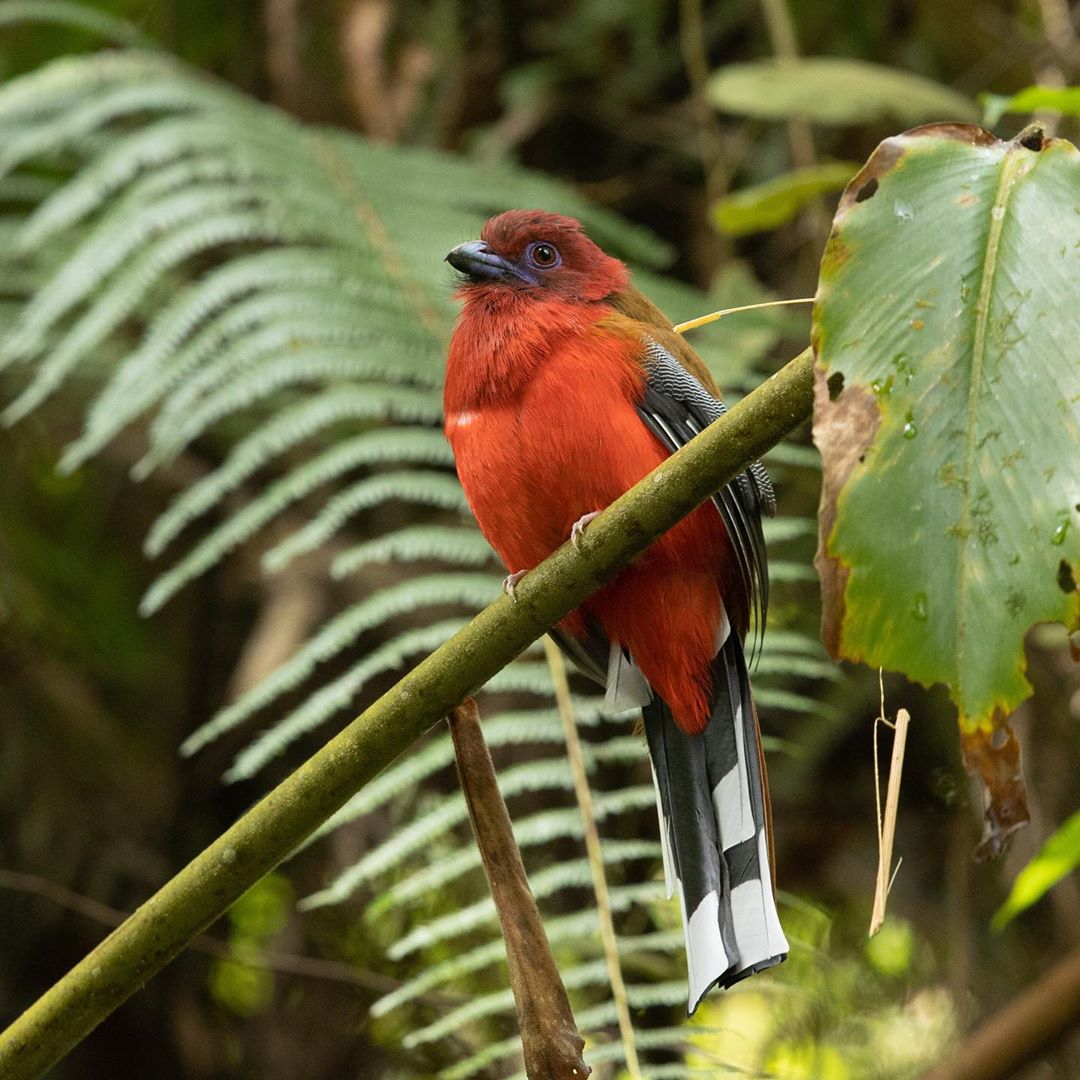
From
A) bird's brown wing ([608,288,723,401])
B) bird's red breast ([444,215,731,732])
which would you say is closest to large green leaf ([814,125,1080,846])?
bird's red breast ([444,215,731,732])

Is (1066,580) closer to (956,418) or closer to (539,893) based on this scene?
(956,418)

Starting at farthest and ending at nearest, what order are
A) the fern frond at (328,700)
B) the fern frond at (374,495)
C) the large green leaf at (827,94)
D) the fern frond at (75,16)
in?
the fern frond at (75,16) → the large green leaf at (827,94) → the fern frond at (374,495) → the fern frond at (328,700)

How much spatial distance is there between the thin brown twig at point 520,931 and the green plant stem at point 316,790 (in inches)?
3.6

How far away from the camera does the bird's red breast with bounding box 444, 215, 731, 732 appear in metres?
2.33

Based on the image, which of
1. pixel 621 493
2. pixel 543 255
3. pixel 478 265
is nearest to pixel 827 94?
pixel 543 255

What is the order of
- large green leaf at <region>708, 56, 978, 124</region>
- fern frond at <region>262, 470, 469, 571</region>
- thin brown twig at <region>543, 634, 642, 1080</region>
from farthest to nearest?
large green leaf at <region>708, 56, 978, 124</region>
fern frond at <region>262, 470, 469, 571</region>
thin brown twig at <region>543, 634, 642, 1080</region>

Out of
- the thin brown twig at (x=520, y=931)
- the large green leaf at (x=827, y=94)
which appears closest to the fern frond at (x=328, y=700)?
the thin brown twig at (x=520, y=931)

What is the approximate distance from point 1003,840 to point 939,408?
12.6 inches

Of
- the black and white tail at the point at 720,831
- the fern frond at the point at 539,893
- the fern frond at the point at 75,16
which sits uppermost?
the fern frond at the point at 75,16

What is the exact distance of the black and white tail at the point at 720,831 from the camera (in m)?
1.88

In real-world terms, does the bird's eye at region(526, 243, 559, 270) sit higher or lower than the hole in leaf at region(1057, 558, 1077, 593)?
higher

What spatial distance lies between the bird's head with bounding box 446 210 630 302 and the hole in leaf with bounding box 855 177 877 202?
1.40 meters

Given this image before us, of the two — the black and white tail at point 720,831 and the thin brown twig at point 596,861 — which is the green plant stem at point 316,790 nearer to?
the black and white tail at point 720,831

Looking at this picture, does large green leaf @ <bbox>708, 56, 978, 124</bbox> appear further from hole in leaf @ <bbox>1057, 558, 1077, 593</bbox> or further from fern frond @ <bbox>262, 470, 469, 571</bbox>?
hole in leaf @ <bbox>1057, 558, 1077, 593</bbox>
